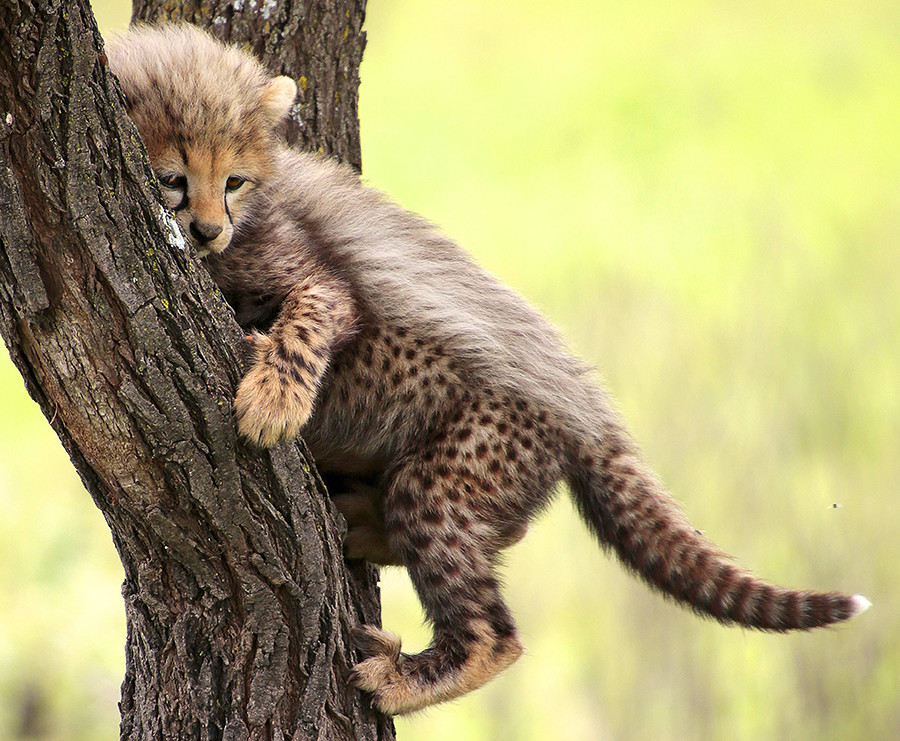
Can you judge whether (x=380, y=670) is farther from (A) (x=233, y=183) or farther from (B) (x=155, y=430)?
(A) (x=233, y=183)

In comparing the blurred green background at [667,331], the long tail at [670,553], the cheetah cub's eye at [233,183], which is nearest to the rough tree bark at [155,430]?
the cheetah cub's eye at [233,183]

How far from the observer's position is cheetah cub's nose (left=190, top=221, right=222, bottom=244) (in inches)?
106

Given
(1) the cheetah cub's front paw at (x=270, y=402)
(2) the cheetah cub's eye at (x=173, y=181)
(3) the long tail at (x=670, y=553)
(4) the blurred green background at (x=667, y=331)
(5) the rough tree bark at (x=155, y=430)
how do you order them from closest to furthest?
(5) the rough tree bark at (x=155, y=430) < (1) the cheetah cub's front paw at (x=270, y=402) < (2) the cheetah cub's eye at (x=173, y=181) < (3) the long tail at (x=670, y=553) < (4) the blurred green background at (x=667, y=331)

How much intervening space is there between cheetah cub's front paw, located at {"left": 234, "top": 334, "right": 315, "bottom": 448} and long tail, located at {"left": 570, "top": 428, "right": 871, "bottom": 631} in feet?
3.71

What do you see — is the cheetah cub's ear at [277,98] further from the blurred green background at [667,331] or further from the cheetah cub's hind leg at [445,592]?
the blurred green background at [667,331]

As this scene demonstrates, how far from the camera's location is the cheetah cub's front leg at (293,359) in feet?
7.91

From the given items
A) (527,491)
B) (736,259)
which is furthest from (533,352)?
(736,259)

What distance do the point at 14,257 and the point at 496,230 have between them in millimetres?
7950

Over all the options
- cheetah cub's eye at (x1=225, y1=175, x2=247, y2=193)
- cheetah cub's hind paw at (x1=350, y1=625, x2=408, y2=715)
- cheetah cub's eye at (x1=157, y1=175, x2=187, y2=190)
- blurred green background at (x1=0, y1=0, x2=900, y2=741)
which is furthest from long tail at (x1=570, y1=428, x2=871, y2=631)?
blurred green background at (x1=0, y1=0, x2=900, y2=741)

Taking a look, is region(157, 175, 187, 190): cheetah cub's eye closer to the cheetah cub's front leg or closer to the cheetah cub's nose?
the cheetah cub's nose

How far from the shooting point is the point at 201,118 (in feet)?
9.14

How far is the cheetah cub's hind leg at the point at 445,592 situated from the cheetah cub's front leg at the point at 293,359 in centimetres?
51

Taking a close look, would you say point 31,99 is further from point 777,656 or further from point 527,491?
point 777,656

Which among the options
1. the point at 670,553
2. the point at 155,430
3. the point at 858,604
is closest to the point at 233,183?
the point at 155,430
